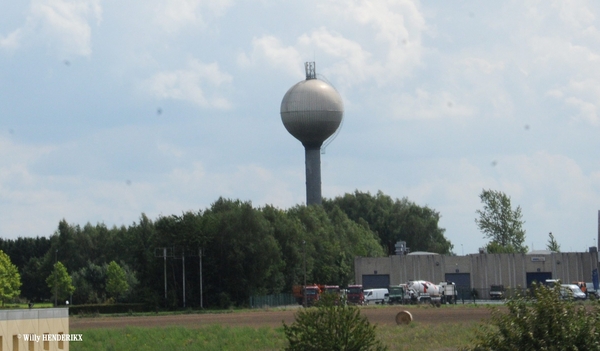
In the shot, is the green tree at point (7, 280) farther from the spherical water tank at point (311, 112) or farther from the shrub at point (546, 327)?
the shrub at point (546, 327)

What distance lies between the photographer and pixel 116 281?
Answer: 10238 cm

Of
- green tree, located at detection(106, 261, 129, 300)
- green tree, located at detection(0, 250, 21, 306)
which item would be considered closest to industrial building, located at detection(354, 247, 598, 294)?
green tree, located at detection(106, 261, 129, 300)

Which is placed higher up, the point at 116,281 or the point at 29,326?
the point at 116,281

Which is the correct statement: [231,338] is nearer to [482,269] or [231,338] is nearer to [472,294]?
[472,294]

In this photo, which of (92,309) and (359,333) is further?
(92,309)

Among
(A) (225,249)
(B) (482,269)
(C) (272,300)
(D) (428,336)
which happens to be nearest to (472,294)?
(B) (482,269)

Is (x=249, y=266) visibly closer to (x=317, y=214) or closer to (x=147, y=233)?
(x=147, y=233)

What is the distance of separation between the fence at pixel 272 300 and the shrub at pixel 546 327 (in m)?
59.3

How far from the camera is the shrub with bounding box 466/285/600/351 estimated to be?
20109 millimetres

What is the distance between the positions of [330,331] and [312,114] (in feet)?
265

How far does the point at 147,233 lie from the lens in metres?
102

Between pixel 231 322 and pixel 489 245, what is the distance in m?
69.5

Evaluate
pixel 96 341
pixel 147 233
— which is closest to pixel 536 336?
pixel 96 341

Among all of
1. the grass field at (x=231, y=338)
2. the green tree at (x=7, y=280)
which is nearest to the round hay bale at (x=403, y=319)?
the grass field at (x=231, y=338)
